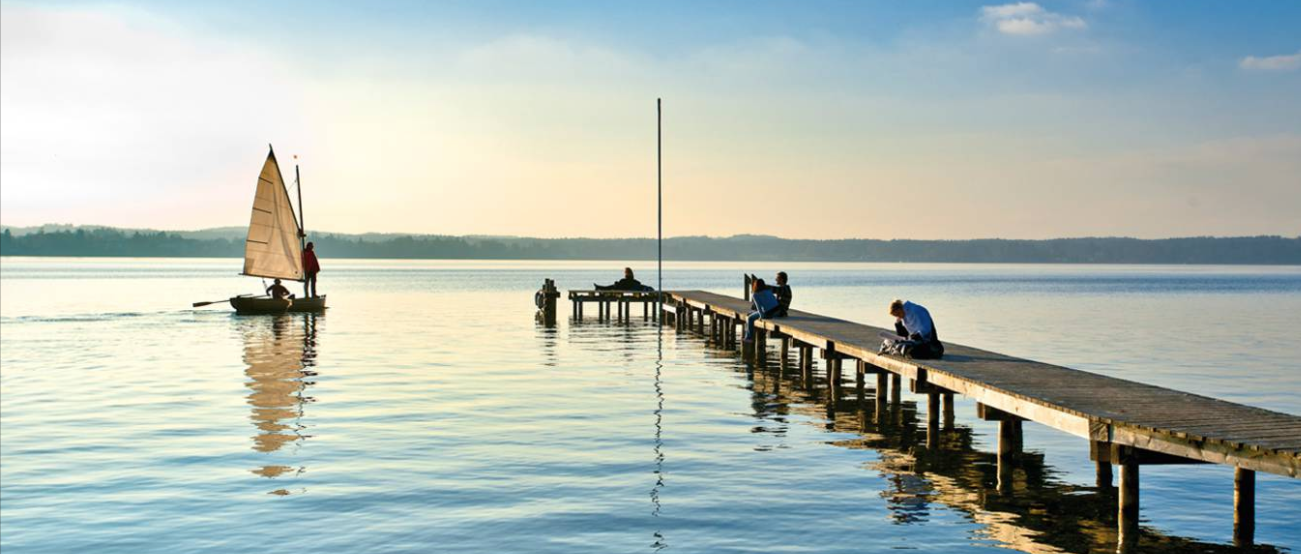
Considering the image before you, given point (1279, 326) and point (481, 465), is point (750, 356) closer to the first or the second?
point (481, 465)

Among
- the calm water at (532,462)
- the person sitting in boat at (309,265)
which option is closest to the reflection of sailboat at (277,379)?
the calm water at (532,462)

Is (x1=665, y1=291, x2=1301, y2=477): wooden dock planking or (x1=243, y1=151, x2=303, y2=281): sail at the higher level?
(x1=243, y1=151, x2=303, y2=281): sail

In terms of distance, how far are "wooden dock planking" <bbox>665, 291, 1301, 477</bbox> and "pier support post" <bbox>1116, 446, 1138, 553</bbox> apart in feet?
0.89

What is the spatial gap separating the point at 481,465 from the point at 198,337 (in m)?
30.2

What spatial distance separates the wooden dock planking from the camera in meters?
10.9

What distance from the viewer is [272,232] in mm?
59500

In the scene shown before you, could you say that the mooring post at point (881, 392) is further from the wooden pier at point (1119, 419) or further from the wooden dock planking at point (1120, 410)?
the wooden dock planking at point (1120, 410)

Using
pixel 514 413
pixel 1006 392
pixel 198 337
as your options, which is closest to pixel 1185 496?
pixel 1006 392

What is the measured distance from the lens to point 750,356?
35.1 metres

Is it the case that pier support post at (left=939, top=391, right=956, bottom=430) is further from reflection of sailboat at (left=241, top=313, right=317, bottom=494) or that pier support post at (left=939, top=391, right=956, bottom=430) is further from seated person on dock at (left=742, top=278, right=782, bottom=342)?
seated person on dock at (left=742, top=278, right=782, bottom=342)

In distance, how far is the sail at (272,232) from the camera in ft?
193

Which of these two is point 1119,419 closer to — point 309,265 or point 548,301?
point 548,301

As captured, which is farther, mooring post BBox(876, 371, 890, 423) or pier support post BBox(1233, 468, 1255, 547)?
mooring post BBox(876, 371, 890, 423)

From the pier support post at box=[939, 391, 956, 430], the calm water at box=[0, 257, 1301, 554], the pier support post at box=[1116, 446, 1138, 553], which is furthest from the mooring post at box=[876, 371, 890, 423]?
the pier support post at box=[1116, 446, 1138, 553]
